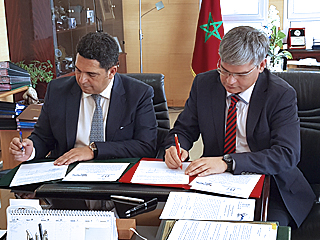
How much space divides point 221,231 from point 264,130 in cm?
78

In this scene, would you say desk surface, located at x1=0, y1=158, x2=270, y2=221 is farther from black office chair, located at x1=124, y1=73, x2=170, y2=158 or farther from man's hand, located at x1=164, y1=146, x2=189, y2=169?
black office chair, located at x1=124, y1=73, x2=170, y2=158

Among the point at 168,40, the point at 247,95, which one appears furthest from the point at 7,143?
the point at 168,40

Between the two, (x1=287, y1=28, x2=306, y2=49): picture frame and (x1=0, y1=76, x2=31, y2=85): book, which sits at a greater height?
(x1=287, y1=28, x2=306, y2=49): picture frame

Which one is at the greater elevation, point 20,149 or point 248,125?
point 248,125

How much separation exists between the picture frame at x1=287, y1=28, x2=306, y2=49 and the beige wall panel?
129cm

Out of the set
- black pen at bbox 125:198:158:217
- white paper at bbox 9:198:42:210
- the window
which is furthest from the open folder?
the window

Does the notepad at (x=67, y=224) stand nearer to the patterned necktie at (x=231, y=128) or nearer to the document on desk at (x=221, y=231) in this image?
the document on desk at (x=221, y=231)

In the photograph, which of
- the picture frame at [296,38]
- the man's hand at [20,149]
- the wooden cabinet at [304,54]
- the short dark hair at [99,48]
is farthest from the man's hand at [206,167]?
the picture frame at [296,38]

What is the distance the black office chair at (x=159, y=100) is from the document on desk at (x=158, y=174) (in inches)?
23.1

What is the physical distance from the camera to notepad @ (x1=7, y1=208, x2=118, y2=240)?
3.33 ft

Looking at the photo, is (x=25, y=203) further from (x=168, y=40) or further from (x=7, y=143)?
(x=168, y=40)

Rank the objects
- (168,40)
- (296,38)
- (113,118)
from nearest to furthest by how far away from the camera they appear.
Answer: (113,118), (296,38), (168,40)

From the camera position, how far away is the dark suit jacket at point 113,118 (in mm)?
2043

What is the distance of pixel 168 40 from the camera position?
5.75 meters
